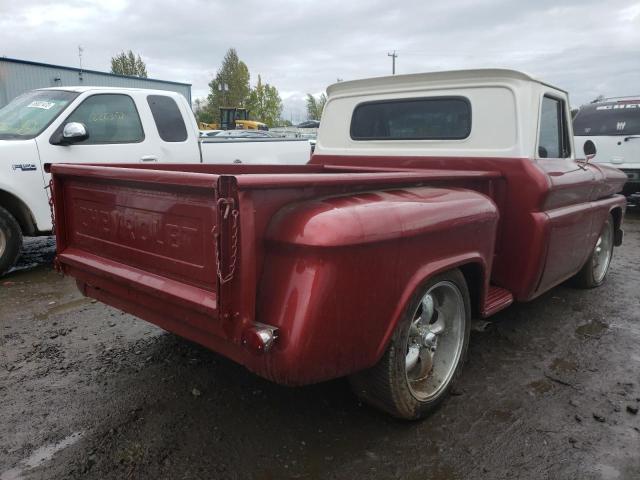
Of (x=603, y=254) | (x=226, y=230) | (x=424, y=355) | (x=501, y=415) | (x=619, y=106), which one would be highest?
(x=619, y=106)

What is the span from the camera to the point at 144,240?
2.48 meters

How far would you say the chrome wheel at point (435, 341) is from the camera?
Answer: 2824mm

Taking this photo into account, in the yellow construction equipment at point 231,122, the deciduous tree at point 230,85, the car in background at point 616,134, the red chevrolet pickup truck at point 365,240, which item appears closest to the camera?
the red chevrolet pickup truck at point 365,240

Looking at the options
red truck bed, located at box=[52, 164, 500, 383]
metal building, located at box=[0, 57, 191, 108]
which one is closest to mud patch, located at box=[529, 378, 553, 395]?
red truck bed, located at box=[52, 164, 500, 383]

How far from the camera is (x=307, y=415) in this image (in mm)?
2809

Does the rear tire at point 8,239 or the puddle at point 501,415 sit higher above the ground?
the rear tire at point 8,239

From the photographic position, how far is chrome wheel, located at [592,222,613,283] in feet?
17.3

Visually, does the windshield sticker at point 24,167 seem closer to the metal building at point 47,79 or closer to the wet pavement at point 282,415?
the wet pavement at point 282,415

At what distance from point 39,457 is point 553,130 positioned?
411 cm

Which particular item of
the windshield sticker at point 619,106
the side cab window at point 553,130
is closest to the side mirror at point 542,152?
the side cab window at point 553,130

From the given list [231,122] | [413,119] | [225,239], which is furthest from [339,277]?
[231,122]

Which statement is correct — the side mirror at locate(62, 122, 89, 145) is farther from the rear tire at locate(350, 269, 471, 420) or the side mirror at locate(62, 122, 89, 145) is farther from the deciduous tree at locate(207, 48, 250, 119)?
the deciduous tree at locate(207, 48, 250, 119)

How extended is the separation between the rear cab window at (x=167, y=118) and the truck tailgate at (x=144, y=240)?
3.53m

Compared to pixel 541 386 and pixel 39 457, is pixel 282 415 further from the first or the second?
pixel 541 386
